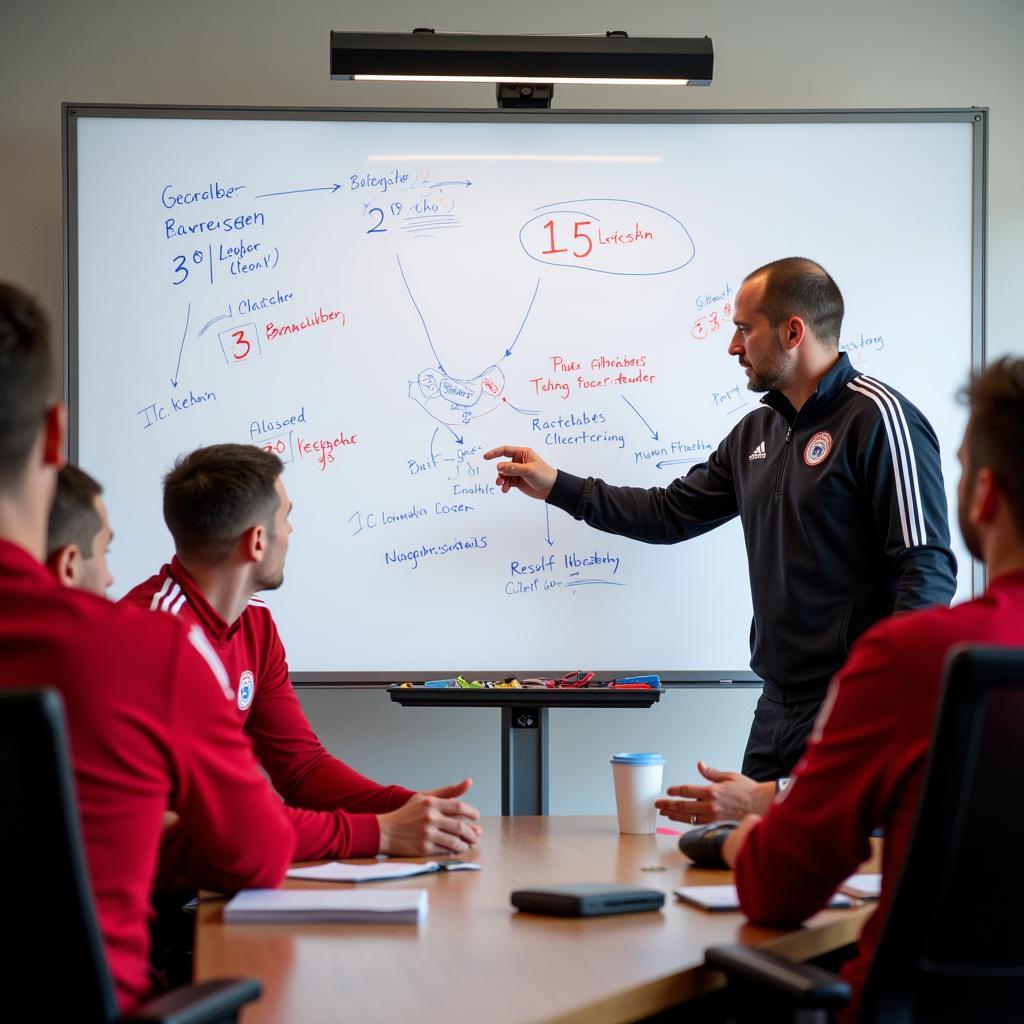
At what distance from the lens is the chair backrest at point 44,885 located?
0.93 metres

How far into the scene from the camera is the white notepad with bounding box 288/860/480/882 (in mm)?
1655

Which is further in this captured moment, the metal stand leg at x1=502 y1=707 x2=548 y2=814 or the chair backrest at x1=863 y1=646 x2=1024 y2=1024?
the metal stand leg at x1=502 y1=707 x2=548 y2=814

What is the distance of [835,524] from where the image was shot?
260cm

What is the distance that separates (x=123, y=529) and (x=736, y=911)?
208cm

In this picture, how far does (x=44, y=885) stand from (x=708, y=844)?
3.39 feet

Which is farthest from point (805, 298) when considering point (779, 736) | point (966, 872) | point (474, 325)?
point (966, 872)

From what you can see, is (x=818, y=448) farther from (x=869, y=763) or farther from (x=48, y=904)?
(x=48, y=904)

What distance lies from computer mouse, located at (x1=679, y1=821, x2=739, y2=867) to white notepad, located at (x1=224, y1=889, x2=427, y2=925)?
18.8 inches

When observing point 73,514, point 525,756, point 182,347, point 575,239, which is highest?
point 575,239

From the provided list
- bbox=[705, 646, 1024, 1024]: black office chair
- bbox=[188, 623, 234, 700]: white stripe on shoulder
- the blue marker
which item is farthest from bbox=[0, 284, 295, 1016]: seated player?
the blue marker

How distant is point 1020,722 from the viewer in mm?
1106

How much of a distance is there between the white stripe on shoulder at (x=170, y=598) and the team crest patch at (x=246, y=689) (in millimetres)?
213

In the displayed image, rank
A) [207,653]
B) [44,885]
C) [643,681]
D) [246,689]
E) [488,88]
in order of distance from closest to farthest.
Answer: [44,885] < [207,653] < [246,689] < [643,681] < [488,88]

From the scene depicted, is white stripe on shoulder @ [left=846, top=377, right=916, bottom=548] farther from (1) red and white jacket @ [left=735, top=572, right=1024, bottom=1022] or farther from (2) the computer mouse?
(1) red and white jacket @ [left=735, top=572, right=1024, bottom=1022]
